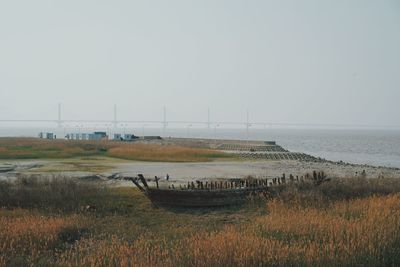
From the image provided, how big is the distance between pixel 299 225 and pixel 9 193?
11521 mm

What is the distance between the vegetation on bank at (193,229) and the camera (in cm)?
897

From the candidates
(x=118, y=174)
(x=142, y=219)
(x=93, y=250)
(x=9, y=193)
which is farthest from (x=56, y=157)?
(x=93, y=250)

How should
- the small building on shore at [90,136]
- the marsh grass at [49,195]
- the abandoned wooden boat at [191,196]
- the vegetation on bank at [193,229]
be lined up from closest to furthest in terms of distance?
the vegetation on bank at [193,229] → the marsh grass at [49,195] → the abandoned wooden boat at [191,196] → the small building on shore at [90,136]

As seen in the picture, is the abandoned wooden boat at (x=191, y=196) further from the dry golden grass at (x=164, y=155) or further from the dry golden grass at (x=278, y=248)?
the dry golden grass at (x=164, y=155)

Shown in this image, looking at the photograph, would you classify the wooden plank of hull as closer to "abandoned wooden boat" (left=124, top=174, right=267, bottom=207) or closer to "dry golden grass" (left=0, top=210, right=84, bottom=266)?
"abandoned wooden boat" (left=124, top=174, right=267, bottom=207)

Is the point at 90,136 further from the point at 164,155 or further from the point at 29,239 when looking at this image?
the point at 29,239

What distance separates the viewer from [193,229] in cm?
1326

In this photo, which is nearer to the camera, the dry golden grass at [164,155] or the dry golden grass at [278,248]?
the dry golden grass at [278,248]

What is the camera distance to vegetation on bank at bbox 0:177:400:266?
29.4 feet

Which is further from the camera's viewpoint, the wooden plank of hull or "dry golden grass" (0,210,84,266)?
the wooden plank of hull

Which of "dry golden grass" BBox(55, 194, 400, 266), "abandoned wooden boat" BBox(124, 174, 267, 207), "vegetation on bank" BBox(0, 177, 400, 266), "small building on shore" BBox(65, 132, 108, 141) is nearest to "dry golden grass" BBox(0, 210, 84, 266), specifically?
"vegetation on bank" BBox(0, 177, 400, 266)

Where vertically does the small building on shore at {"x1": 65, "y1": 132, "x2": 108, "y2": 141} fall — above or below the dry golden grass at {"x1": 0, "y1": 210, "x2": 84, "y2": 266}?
above

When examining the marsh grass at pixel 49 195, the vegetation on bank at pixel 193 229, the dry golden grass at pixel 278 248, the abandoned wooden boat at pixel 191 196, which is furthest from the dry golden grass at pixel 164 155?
the dry golden grass at pixel 278 248

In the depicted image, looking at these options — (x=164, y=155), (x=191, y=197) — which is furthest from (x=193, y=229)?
(x=164, y=155)
